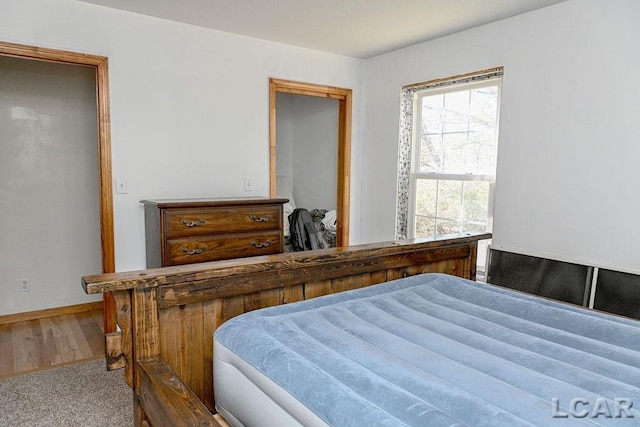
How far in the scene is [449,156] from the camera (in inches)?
146

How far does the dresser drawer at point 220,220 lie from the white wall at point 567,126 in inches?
69.6

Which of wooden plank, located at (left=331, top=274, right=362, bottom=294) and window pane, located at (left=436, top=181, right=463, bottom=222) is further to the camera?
window pane, located at (left=436, top=181, right=463, bottom=222)

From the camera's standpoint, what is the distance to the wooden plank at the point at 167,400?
114 centimetres

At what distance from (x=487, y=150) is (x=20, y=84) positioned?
3.92 metres

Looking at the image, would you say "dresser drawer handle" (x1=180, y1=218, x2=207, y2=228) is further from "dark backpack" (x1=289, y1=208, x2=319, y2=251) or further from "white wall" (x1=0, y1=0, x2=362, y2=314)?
"dark backpack" (x1=289, y1=208, x2=319, y2=251)

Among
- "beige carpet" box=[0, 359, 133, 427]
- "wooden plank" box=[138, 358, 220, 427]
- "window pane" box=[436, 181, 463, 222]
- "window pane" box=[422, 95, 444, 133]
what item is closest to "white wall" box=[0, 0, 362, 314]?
"beige carpet" box=[0, 359, 133, 427]

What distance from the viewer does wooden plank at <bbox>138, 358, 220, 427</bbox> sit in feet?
3.74

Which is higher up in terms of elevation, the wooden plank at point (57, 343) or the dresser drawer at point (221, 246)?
the dresser drawer at point (221, 246)

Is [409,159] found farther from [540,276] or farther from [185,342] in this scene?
[185,342]

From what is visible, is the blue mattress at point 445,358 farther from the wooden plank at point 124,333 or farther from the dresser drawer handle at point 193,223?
the dresser drawer handle at point 193,223

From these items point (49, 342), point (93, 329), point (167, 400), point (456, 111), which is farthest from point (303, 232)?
point (167, 400)

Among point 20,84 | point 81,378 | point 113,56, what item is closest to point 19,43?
point 113,56

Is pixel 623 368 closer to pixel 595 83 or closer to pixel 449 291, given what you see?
pixel 449 291

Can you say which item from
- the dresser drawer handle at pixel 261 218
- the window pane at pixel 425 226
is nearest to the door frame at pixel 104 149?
the dresser drawer handle at pixel 261 218
